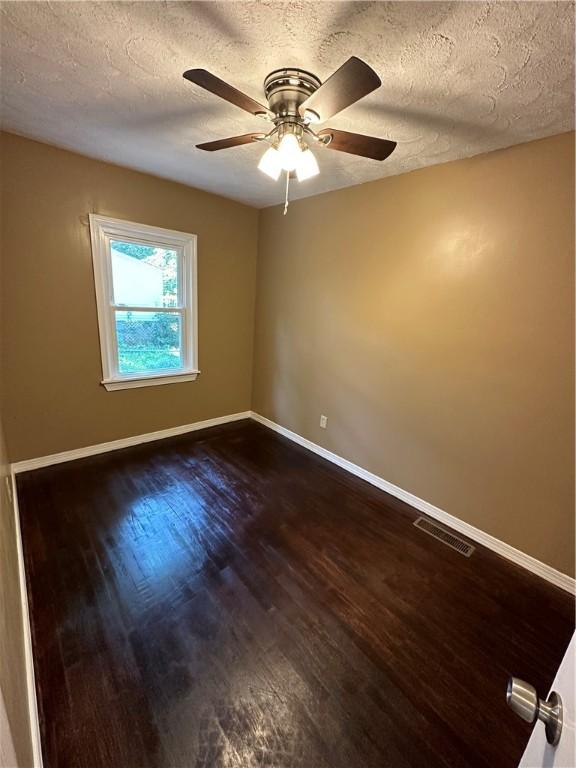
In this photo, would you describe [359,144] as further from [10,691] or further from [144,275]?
[144,275]

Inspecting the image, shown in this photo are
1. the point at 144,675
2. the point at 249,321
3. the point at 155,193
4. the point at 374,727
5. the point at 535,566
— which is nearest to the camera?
the point at 374,727

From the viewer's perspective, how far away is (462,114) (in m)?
1.61

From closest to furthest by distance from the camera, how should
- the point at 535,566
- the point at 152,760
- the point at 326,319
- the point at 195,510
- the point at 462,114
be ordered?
the point at 152,760 < the point at 462,114 < the point at 535,566 < the point at 195,510 < the point at 326,319

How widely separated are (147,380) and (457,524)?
3.02 metres

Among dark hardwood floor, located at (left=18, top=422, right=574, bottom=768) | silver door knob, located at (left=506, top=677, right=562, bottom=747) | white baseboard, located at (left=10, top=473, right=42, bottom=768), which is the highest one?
silver door knob, located at (left=506, top=677, right=562, bottom=747)

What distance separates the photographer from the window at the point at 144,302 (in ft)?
9.15

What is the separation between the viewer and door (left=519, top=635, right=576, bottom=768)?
49 cm

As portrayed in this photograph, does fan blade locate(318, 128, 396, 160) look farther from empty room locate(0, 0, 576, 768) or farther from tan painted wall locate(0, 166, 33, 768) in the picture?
tan painted wall locate(0, 166, 33, 768)

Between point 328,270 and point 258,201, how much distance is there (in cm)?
116

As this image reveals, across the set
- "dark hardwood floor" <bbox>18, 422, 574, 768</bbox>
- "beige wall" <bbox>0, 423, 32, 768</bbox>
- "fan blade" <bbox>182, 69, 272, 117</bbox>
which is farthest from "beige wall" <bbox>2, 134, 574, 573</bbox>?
"beige wall" <bbox>0, 423, 32, 768</bbox>

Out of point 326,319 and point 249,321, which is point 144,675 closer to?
point 326,319

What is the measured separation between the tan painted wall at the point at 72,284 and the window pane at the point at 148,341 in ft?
0.72

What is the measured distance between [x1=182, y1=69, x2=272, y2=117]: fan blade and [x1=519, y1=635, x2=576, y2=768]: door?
171 cm

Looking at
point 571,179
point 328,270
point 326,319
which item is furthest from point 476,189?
point 326,319
